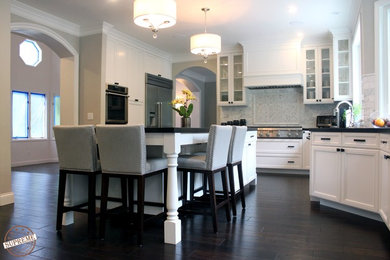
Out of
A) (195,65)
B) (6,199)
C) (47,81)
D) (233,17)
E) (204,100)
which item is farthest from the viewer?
(204,100)

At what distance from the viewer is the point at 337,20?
498 centimetres

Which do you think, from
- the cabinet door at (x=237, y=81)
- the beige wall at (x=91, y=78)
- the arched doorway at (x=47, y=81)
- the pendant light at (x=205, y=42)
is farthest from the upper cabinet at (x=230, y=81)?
the arched doorway at (x=47, y=81)

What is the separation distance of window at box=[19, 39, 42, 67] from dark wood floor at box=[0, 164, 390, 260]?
5.56 meters

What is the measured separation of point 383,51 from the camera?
3508 mm

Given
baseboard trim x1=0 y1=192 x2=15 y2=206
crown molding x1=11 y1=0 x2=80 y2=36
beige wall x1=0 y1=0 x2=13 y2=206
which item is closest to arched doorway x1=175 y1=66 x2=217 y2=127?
crown molding x1=11 y1=0 x2=80 y2=36

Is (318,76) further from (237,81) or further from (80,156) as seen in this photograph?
(80,156)

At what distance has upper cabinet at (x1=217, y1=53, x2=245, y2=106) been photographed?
655 cm

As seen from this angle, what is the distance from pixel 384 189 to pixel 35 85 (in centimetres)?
825

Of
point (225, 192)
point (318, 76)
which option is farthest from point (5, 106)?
point (318, 76)

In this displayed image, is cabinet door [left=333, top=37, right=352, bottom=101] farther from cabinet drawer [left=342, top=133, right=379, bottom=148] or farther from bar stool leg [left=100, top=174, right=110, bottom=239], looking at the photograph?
bar stool leg [left=100, top=174, right=110, bottom=239]

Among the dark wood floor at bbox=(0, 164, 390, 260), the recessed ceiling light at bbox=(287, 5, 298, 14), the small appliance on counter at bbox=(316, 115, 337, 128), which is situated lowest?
the dark wood floor at bbox=(0, 164, 390, 260)

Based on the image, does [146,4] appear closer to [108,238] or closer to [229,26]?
[108,238]

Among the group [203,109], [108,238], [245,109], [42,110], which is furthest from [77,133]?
[203,109]

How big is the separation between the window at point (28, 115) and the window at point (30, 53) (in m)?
0.85
